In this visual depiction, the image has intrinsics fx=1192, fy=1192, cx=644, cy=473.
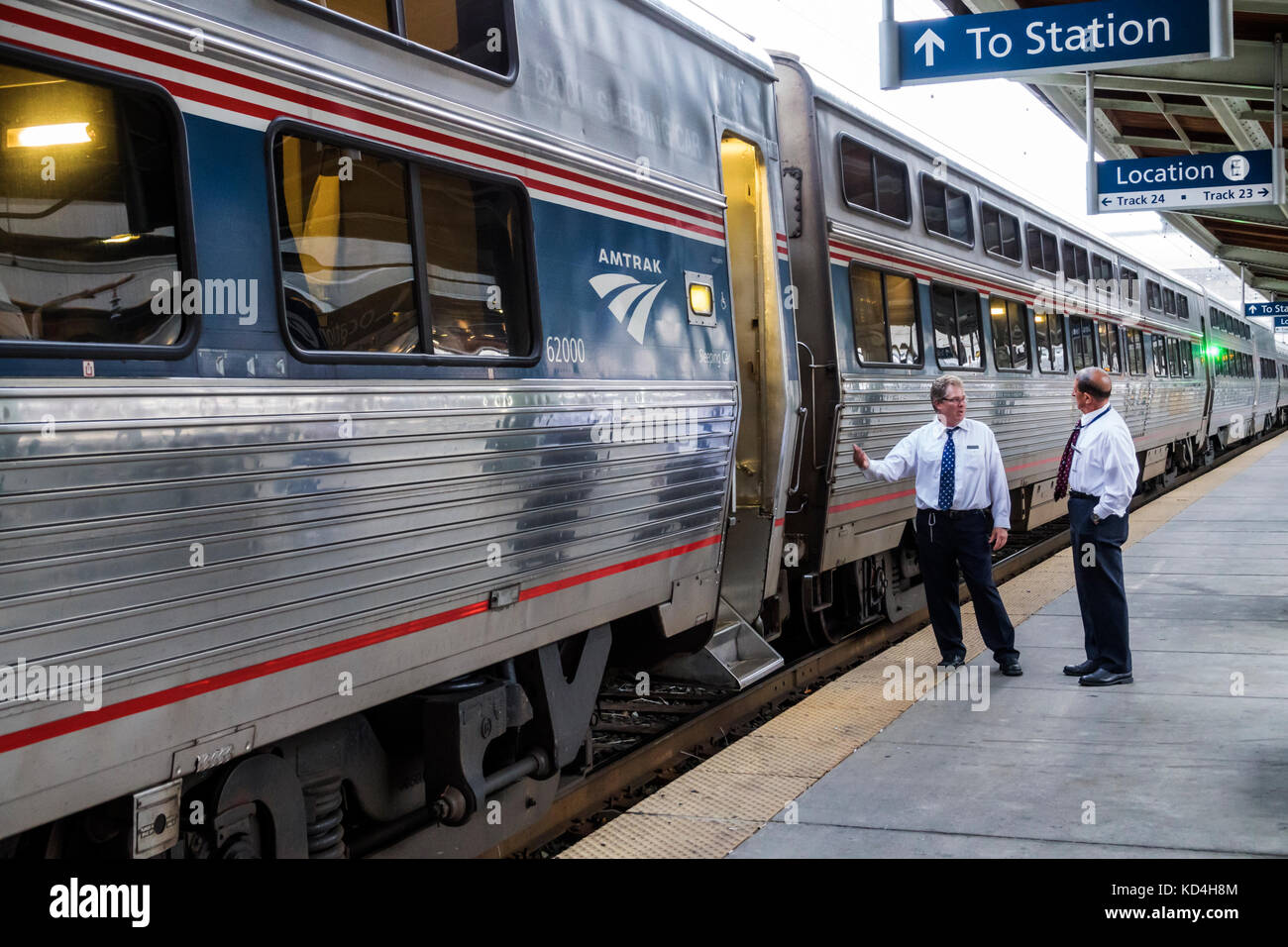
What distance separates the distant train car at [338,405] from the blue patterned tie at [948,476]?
168 centimetres

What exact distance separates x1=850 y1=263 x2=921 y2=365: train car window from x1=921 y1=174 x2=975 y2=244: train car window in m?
0.76

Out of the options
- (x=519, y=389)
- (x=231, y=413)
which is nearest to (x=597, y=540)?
(x=519, y=389)

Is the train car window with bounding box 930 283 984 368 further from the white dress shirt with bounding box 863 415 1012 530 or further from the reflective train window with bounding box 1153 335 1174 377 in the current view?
the reflective train window with bounding box 1153 335 1174 377

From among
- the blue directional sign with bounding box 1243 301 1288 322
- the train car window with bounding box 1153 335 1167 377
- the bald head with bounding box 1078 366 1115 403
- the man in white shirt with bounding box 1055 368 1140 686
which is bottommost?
the man in white shirt with bounding box 1055 368 1140 686

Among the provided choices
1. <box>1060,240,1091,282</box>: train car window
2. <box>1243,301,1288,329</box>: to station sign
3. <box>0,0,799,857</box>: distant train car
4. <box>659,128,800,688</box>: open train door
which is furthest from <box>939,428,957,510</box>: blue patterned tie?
<box>1243,301,1288,329</box>: to station sign

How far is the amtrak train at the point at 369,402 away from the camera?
2.83m

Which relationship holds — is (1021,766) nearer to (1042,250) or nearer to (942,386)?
(942,386)

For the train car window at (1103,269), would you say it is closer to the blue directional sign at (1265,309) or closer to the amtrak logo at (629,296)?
the amtrak logo at (629,296)

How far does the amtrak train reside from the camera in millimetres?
2828

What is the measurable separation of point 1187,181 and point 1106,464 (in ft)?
24.8

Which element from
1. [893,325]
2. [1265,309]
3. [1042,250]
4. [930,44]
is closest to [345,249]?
[930,44]

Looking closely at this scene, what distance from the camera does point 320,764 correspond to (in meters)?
3.94

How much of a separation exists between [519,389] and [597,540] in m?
0.84

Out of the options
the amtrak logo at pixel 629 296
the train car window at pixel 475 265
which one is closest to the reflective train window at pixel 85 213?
the train car window at pixel 475 265
